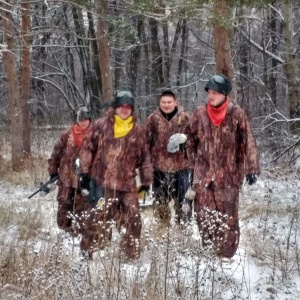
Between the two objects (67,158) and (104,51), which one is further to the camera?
(104,51)

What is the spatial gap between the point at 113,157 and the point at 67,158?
3.98ft

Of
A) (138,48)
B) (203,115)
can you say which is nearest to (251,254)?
(203,115)

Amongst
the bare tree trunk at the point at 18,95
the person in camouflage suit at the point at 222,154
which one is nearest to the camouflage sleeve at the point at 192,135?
the person in camouflage suit at the point at 222,154

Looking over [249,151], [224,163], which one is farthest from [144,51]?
[249,151]

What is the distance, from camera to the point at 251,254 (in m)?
5.57

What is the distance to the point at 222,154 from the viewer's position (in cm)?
527

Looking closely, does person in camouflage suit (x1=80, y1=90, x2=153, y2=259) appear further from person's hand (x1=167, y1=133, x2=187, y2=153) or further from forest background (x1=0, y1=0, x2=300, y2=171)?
forest background (x1=0, y1=0, x2=300, y2=171)

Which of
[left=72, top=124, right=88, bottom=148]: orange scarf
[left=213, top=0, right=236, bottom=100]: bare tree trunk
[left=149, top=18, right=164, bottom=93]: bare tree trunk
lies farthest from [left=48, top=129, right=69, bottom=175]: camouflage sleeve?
[left=149, top=18, right=164, bottom=93]: bare tree trunk

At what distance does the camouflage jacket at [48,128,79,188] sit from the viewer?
6.41 metres

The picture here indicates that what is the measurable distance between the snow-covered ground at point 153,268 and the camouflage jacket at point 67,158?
0.58 metres

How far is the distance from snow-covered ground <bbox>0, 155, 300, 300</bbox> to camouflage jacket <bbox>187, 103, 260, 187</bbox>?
656 millimetres

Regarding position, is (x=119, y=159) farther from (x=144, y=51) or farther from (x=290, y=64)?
(x=144, y=51)

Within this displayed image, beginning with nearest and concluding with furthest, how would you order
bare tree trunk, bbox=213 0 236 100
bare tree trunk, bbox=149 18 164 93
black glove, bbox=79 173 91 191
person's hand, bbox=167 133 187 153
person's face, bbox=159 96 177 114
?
black glove, bbox=79 173 91 191
person's hand, bbox=167 133 187 153
person's face, bbox=159 96 177 114
bare tree trunk, bbox=213 0 236 100
bare tree trunk, bbox=149 18 164 93

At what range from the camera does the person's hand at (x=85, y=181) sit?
5.48 m
